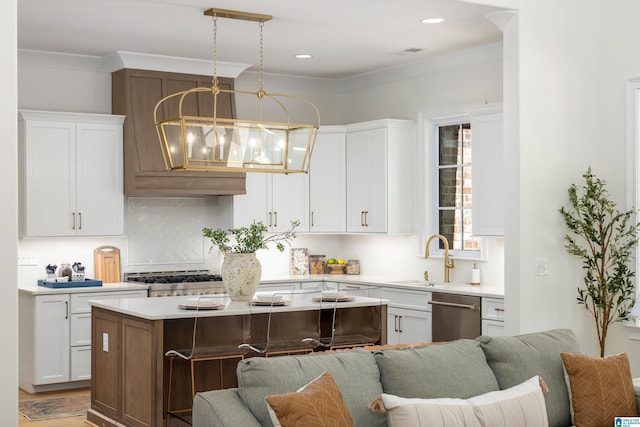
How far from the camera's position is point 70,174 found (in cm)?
717

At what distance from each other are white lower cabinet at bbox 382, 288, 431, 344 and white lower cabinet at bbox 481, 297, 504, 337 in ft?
2.05

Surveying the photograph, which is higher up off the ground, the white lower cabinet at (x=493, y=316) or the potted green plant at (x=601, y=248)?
the potted green plant at (x=601, y=248)

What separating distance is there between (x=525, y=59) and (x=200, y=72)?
123 inches

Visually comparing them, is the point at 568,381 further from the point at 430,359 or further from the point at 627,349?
the point at 627,349

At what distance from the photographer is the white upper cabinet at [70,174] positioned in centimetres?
702

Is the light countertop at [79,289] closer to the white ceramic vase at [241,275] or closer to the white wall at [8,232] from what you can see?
the white ceramic vase at [241,275]

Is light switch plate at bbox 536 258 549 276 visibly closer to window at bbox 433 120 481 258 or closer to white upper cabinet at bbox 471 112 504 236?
white upper cabinet at bbox 471 112 504 236

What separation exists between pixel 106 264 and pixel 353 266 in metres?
2.35

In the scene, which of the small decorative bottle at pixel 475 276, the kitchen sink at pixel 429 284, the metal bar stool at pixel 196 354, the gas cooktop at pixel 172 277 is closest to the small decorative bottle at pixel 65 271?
the gas cooktop at pixel 172 277

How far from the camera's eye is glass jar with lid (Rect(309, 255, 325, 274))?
848cm

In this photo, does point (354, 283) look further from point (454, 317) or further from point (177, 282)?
point (177, 282)

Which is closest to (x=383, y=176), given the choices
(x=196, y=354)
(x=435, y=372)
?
(x=196, y=354)

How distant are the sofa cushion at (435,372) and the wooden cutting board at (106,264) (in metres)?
4.35

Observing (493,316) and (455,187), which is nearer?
(493,316)
